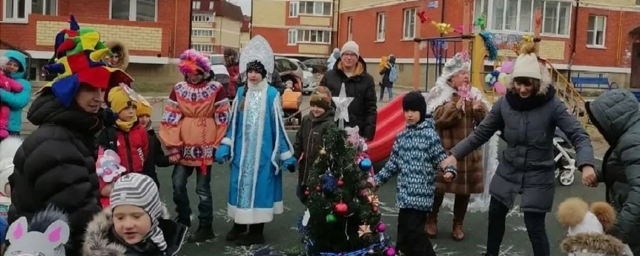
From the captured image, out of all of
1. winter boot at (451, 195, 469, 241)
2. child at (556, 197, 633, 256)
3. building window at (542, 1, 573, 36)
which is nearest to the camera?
child at (556, 197, 633, 256)

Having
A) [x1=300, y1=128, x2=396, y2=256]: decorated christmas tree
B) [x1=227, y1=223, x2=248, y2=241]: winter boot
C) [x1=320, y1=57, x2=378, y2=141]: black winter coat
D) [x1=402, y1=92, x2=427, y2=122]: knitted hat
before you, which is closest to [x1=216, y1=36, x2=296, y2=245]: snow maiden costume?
[x1=227, y1=223, x2=248, y2=241]: winter boot

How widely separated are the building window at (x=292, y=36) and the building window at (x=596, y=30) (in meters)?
26.8

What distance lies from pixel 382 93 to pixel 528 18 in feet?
36.7

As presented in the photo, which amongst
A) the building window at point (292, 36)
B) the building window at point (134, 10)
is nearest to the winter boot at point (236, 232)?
the building window at point (134, 10)

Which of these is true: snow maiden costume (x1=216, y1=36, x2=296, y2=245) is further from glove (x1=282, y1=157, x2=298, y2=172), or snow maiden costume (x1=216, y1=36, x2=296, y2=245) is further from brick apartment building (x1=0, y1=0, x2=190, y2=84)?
brick apartment building (x1=0, y1=0, x2=190, y2=84)

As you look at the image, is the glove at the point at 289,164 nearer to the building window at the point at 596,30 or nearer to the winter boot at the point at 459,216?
the winter boot at the point at 459,216

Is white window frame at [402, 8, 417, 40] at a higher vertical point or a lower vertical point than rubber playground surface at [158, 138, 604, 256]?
higher

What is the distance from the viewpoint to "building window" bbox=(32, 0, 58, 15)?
24.5 m

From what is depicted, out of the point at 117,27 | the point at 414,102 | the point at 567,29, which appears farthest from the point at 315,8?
the point at 414,102

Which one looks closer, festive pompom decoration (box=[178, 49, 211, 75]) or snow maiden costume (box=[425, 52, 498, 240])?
festive pompom decoration (box=[178, 49, 211, 75])

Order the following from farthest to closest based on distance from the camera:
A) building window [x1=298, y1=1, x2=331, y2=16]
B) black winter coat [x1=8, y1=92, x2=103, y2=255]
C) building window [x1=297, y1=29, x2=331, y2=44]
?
building window [x1=298, y1=1, x2=331, y2=16], building window [x1=297, y1=29, x2=331, y2=44], black winter coat [x1=8, y1=92, x2=103, y2=255]

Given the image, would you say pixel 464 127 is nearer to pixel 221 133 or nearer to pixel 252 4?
pixel 221 133

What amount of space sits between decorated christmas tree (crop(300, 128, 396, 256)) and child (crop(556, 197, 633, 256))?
1.42 meters

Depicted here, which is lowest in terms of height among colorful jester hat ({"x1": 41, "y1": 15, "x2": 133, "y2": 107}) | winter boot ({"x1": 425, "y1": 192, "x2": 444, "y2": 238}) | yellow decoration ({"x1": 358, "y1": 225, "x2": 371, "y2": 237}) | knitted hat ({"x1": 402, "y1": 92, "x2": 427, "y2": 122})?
winter boot ({"x1": 425, "y1": 192, "x2": 444, "y2": 238})
